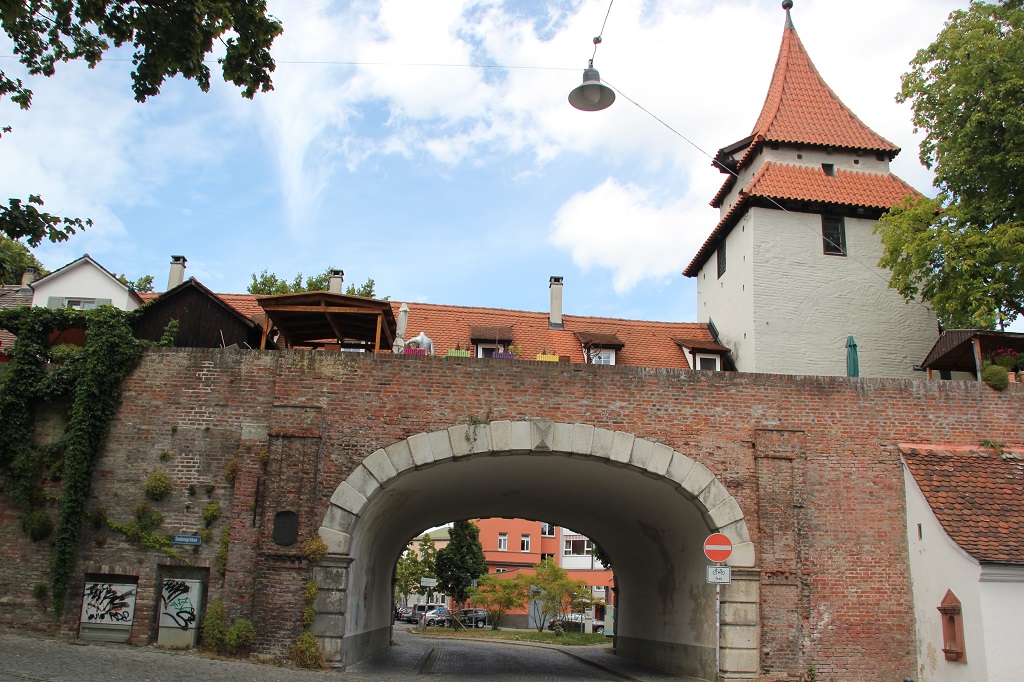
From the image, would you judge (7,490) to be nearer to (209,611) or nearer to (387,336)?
(209,611)

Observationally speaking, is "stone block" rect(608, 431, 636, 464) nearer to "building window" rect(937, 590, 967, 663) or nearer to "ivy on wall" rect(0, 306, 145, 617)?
"building window" rect(937, 590, 967, 663)

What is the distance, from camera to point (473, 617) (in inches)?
1875

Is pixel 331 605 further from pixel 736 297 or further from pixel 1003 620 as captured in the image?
pixel 736 297

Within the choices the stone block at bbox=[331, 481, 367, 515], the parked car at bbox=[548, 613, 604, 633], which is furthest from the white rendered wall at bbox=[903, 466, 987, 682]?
the parked car at bbox=[548, 613, 604, 633]

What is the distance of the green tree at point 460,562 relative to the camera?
4622 cm

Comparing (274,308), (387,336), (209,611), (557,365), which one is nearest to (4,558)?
(209,611)

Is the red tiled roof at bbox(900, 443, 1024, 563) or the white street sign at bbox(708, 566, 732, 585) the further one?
the red tiled roof at bbox(900, 443, 1024, 563)

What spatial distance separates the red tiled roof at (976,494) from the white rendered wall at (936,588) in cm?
19

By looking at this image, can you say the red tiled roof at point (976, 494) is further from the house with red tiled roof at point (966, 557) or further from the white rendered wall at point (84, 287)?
the white rendered wall at point (84, 287)

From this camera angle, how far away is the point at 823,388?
52.3 feet

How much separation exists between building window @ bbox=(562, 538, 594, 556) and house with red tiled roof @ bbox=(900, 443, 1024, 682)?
43.0 m

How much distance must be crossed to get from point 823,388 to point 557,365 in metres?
4.94

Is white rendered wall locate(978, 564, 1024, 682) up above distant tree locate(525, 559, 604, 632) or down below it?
above

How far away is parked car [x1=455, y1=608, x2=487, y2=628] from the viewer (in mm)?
47125
